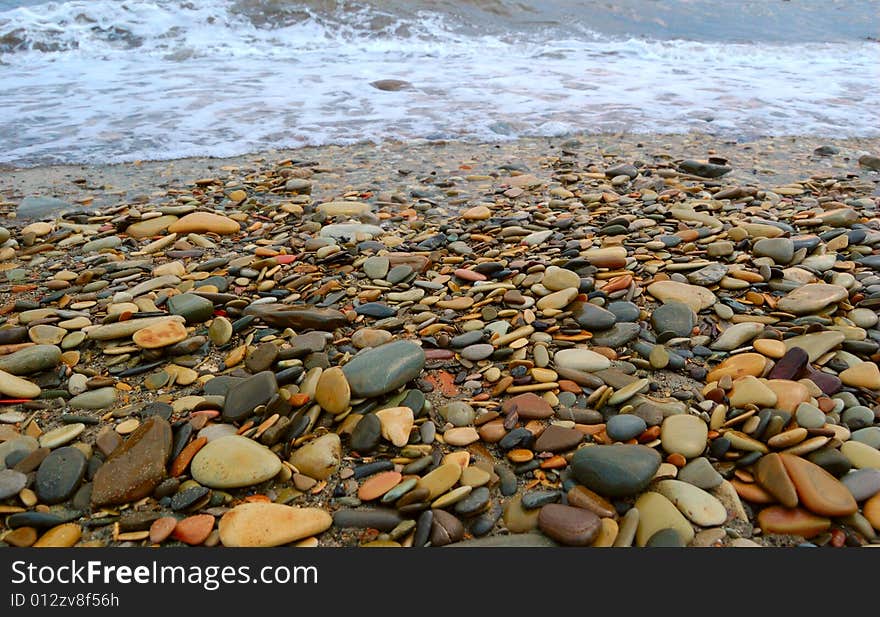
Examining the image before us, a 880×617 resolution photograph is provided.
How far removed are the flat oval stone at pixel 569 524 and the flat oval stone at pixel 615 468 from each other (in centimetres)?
11

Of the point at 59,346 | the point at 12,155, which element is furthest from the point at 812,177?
the point at 12,155

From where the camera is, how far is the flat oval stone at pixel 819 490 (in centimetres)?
153

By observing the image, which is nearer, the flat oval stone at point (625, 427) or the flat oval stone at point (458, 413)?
the flat oval stone at point (625, 427)

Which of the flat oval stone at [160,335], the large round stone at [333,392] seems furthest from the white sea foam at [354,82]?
the large round stone at [333,392]

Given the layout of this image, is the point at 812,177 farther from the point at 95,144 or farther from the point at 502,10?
the point at 502,10

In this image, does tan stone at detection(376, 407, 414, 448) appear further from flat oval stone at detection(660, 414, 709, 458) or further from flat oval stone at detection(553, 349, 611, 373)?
flat oval stone at detection(660, 414, 709, 458)

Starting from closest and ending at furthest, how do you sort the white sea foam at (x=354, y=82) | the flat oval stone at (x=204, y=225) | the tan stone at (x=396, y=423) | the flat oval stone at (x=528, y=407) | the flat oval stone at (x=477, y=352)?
the tan stone at (x=396, y=423) < the flat oval stone at (x=528, y=407) < the flat oval stone at (x=477, y=352) < the flat oval stone at (x=204, y=225) < the white sea foam at (x=354, y=82)

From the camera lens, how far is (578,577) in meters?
1.39

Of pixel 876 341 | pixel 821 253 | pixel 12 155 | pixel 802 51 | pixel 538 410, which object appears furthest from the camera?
pixel 802 51

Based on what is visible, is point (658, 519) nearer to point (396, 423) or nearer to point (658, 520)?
point (658, 520)

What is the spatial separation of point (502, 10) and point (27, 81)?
8.73m

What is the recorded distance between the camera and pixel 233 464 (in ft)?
5.58

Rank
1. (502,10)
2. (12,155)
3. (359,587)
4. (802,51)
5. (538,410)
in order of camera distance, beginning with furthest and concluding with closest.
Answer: (502,10) → (802,51) → (12,155) → (538,410) → (359,587)

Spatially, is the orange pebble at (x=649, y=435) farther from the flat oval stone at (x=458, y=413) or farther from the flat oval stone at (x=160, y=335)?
the flat oval stone at (x=160, y=335)
